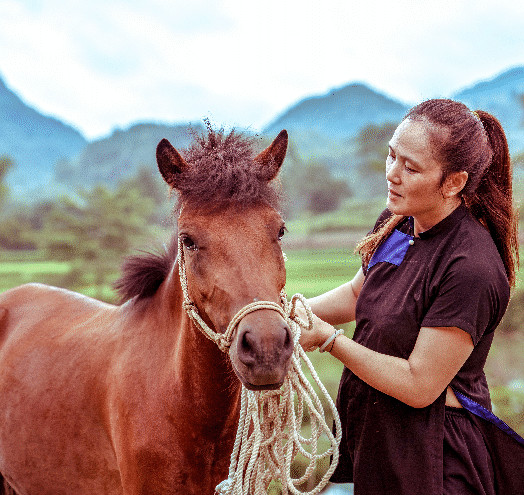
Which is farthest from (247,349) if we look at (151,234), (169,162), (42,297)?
(151,234)

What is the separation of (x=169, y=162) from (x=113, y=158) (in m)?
14.4

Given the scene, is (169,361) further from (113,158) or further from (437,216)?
(113,158)

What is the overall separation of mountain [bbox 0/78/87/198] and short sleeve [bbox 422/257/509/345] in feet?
43.6

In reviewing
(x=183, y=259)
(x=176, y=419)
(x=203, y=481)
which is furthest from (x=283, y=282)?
(x=203, y=481)

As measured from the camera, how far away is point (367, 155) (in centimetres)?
1427

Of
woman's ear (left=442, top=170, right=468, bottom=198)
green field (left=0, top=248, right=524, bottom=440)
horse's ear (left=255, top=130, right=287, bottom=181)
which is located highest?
horse's ear (left=255, top=130, right=287, bottom=181)

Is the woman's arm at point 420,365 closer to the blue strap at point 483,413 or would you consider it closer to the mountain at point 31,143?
the blue strap at point 483,413

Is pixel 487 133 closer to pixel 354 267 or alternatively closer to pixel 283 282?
pixel 283 282

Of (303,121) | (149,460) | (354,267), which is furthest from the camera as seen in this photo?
(303,121)

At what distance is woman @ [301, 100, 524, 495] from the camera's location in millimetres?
1806

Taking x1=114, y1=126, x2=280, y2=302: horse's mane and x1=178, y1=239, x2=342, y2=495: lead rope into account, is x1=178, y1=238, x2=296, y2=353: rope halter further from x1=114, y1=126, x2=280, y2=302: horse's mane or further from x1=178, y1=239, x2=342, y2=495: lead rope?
x1=114, y1=126, x2=280, y2=302: horse's mane

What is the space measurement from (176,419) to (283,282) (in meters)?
0.80

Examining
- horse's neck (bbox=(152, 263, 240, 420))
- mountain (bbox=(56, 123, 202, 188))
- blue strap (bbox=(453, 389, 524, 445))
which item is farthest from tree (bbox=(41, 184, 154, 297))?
blue strap (bbox=(453, 389, 524, 445))

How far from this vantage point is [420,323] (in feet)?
6.25
